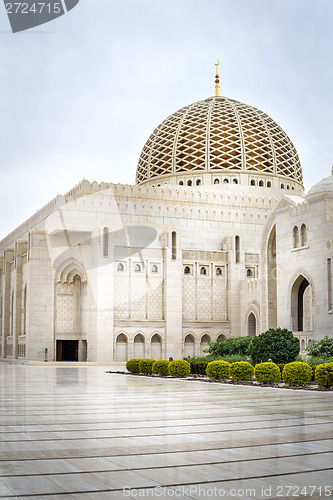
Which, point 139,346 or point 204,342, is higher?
point 204,342

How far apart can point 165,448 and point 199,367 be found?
1214cm

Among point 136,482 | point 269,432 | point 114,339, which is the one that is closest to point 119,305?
point 114,339

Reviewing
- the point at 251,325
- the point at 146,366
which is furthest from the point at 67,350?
the point at 146,366

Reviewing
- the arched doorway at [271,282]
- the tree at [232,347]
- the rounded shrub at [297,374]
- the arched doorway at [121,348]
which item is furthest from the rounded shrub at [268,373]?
the arched doorway at [121,348]

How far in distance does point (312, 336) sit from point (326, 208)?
434 cm

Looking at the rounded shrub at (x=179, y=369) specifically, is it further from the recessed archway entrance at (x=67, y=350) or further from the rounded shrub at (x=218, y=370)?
the recessed archway entrance at (x=67, y=350)

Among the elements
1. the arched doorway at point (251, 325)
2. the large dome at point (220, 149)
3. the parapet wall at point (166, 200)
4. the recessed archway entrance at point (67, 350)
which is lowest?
the recessed archway entrance at point (67, 350)

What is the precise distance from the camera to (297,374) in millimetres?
13266

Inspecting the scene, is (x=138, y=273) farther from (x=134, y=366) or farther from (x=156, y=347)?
(x=134, y=366)

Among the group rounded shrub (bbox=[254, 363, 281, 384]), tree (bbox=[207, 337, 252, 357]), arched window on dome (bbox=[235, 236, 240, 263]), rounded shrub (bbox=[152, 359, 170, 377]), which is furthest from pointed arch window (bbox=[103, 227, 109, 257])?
rounded shrub (bbox=[254, 363, 281, 384])

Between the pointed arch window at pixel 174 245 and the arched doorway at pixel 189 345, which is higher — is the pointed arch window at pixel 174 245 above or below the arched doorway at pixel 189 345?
above

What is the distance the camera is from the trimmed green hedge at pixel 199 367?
1753 centimetres

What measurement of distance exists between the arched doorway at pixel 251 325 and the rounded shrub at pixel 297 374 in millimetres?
17428

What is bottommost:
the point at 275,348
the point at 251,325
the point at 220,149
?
the point at 275,348
